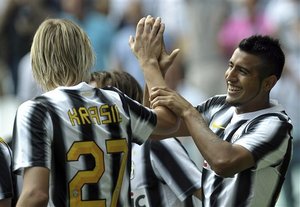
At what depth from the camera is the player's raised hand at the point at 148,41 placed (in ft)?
19.8

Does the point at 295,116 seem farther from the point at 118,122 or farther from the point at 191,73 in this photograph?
the point at 118,122

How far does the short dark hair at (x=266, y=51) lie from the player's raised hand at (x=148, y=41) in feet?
1.54

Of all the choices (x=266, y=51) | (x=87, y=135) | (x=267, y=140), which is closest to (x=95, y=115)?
(x=87, y=135)

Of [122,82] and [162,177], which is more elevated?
[122,82]

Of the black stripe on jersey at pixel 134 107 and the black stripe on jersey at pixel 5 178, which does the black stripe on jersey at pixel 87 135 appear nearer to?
the black stripe on jersey at pixel 134 107

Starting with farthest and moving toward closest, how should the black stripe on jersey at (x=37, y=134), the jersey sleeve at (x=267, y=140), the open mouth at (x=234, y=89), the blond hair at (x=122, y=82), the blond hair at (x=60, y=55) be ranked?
the blond hair at (x=122, y=82) < the open mouth at (x=234, y=89) < the jersey sleeve at (x=267, y=140) < the blond hair at (x=60, y=55) < the black stripe on jersey at (x=37, y=134)

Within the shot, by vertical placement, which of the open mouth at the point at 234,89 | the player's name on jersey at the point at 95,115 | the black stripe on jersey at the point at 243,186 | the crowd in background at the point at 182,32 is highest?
the player's name on jersey at the point at 95,115

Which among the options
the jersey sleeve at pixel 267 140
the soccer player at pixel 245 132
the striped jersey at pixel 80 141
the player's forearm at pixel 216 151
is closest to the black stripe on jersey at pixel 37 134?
the striped jersey at pixel 80 141

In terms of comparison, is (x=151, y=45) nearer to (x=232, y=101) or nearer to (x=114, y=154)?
(x=232, y=101)

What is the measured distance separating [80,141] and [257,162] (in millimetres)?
1051

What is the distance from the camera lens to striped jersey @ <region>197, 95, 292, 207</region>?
5875mm

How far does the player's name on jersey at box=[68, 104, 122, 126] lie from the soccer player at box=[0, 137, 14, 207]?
0.40m

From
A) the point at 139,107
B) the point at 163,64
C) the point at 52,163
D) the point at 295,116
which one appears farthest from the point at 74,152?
the point at 295,116

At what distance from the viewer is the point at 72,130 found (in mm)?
5352
